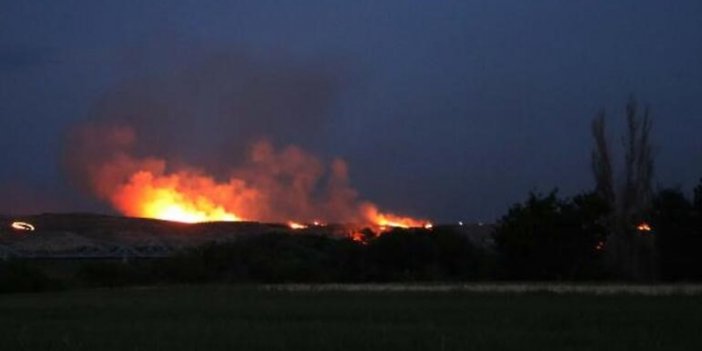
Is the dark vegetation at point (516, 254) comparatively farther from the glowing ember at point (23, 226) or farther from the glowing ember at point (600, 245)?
the glowing ember at point (23, 226)

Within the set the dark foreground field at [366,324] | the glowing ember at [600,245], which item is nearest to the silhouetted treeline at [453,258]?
the glowing ember at [600,245]

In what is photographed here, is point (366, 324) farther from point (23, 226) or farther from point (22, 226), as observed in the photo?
point (23, 226)

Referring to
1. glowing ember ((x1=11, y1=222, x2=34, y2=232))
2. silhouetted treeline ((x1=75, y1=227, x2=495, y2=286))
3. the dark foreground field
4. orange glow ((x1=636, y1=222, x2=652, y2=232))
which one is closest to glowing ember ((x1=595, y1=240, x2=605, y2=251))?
orange glow ((x1=636, y1=222, x2=652, y2=232))

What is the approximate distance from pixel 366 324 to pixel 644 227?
128 feet

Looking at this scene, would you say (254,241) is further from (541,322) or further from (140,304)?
(541,322)

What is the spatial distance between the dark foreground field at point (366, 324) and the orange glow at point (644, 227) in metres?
21.1

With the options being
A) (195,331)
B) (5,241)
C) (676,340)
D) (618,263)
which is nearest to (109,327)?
(195,331)

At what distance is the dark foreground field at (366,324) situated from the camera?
1995 centimetres

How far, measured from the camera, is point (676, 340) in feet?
66.5

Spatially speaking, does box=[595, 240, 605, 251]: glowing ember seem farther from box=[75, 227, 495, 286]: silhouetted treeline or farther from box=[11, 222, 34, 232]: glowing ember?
box=[11, 222, 34, 232]: glowing ember

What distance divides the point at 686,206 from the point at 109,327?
46695 mm

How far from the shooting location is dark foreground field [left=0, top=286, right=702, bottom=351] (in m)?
20.0

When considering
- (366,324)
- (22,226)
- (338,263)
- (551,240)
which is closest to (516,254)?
(551,240)

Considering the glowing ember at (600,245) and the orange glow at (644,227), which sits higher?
the orange glow at (644,227)
